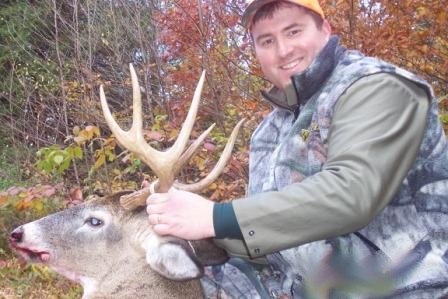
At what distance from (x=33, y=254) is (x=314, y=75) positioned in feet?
5.29

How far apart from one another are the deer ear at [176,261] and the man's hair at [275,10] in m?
1.13

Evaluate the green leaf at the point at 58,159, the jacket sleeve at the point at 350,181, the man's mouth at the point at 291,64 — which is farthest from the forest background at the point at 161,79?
the jacket sleeve at the point at 350,181

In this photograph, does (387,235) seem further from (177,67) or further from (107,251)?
(177,67)

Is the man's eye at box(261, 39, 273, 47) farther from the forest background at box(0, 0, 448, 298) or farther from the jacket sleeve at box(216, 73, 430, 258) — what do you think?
the forest background at box(0, 0, 448, 298)

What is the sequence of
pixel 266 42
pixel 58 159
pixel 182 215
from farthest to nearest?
pixel 58 159, pixel 266 42, pixel 182 215

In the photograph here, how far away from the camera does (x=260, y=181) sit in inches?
121

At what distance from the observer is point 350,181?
83.0 inches

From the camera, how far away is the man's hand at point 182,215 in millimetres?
2291

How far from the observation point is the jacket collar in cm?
269

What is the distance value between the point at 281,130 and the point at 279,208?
100cm

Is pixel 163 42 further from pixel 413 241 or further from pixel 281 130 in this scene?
pixel 413 241

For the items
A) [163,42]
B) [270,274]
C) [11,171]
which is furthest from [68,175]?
[270,274]

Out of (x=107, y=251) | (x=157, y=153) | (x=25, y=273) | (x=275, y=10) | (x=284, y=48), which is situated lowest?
(x=25, y=273)

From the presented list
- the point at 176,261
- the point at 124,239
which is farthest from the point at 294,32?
the point at 124,239
